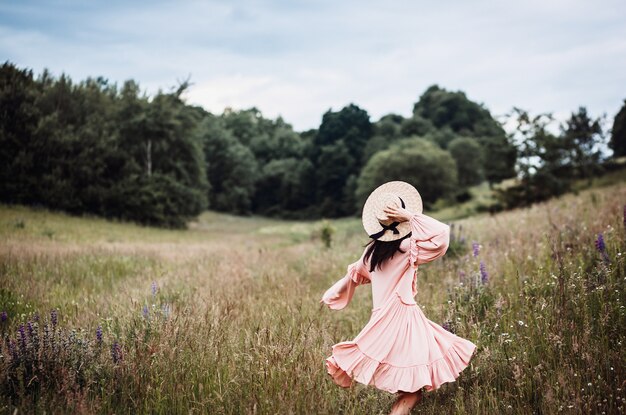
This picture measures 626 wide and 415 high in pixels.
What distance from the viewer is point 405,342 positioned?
2.90 meters

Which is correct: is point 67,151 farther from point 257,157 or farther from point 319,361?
point 257,157

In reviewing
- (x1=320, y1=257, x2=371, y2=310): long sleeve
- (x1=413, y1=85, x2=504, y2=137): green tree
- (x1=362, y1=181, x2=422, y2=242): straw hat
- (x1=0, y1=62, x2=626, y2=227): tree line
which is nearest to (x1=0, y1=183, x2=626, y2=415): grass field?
(x1=320, y1=257, x2=371, y2=310): long sleeve

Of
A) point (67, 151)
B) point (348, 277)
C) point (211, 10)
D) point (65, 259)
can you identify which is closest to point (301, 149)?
point (67, 151)

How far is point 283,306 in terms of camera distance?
498cm

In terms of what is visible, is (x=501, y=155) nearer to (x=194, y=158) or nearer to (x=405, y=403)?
(x=194, y=158)

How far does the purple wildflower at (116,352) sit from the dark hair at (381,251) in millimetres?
2098

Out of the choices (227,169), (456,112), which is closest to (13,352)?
(227,169)

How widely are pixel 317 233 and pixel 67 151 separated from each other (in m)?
15.2

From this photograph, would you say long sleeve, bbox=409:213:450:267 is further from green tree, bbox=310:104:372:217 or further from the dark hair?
green tree, bbox=310:104:372:217

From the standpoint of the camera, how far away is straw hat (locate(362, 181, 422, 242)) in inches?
124

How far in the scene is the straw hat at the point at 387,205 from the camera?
3.15 meters

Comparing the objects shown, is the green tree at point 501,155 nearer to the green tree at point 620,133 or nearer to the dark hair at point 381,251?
the green tree at point 620,133

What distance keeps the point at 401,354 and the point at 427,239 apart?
81 centimetres

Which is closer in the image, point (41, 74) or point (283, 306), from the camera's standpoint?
point (283, 306)
